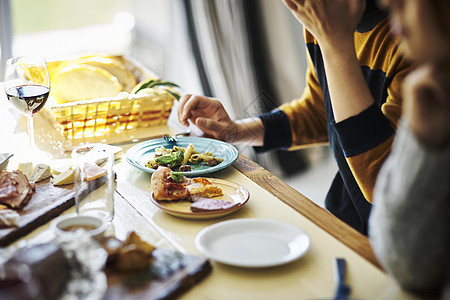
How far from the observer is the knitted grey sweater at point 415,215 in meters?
0.69

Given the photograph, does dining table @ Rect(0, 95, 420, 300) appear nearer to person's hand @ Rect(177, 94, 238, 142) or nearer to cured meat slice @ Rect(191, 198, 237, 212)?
cured meat slice @ Rect(191, 198, 237, 212)

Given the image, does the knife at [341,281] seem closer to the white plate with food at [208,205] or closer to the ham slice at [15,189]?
the white plate with food at [208,205]

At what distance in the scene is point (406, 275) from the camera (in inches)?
29.6

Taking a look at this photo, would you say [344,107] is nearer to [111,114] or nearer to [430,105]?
[430,105]

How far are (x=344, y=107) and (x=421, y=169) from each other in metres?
0.47

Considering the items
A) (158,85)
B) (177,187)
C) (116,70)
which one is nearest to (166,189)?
(177,187)

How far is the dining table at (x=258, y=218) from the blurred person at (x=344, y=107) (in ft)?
0.61

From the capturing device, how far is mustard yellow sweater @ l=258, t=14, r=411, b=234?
43.9 inches

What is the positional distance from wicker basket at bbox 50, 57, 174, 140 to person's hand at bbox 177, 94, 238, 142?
0.37 feet

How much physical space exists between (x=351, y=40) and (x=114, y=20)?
10.7 feet

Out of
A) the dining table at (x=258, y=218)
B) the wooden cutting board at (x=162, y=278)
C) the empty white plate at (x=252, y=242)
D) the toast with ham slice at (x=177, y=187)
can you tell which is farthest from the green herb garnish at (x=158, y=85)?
the wooden cutting board at (x=162, y=278)

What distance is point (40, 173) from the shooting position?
1.19 meters

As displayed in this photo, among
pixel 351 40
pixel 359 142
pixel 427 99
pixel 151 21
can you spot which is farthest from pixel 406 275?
pixel 151 21

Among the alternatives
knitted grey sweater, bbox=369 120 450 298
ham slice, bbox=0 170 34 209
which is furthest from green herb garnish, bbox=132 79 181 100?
knitted grey sweater, bbox=369 120 450 298
